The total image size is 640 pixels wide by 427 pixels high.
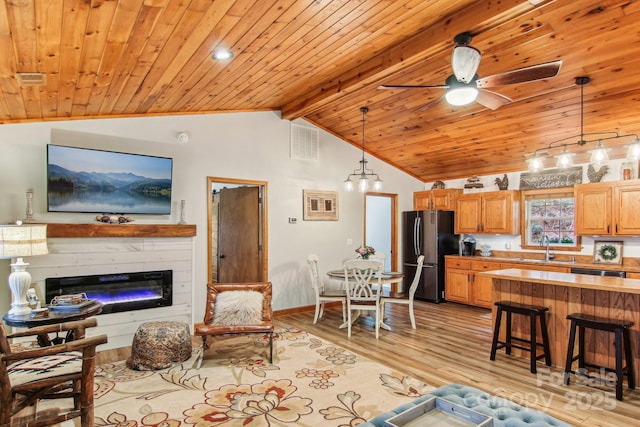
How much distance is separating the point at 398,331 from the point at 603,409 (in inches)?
92.6

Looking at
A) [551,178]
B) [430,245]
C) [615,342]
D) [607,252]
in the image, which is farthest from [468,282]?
[615,342]

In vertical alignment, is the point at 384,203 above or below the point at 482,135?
below

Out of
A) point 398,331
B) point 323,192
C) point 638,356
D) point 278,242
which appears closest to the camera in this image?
point 638,356

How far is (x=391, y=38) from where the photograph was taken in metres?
3.58

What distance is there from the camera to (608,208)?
16.5 feet

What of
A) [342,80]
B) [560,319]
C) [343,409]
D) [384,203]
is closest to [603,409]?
[560,319]

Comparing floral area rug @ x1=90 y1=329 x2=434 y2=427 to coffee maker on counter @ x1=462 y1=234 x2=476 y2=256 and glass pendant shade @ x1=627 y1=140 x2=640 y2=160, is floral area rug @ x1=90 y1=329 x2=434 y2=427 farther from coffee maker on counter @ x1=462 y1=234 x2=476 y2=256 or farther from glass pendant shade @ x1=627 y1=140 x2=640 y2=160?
coffee maker on counter @ x1=462 y1=234 x2=476 y2=256

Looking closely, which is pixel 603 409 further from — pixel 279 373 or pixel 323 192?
pixel 323 192

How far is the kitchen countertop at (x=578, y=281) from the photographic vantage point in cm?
316

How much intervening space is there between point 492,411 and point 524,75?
233 cm

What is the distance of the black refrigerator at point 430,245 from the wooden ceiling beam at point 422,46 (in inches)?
123

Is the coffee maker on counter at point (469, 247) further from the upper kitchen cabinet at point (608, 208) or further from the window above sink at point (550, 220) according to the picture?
the upper kitchen cabinet at point (608, 208)

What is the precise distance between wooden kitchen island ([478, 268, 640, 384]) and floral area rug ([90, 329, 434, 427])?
1.53 metres

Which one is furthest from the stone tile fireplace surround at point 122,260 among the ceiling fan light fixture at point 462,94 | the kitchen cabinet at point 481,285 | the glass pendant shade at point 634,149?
the glass pendant shade at point 634,149
